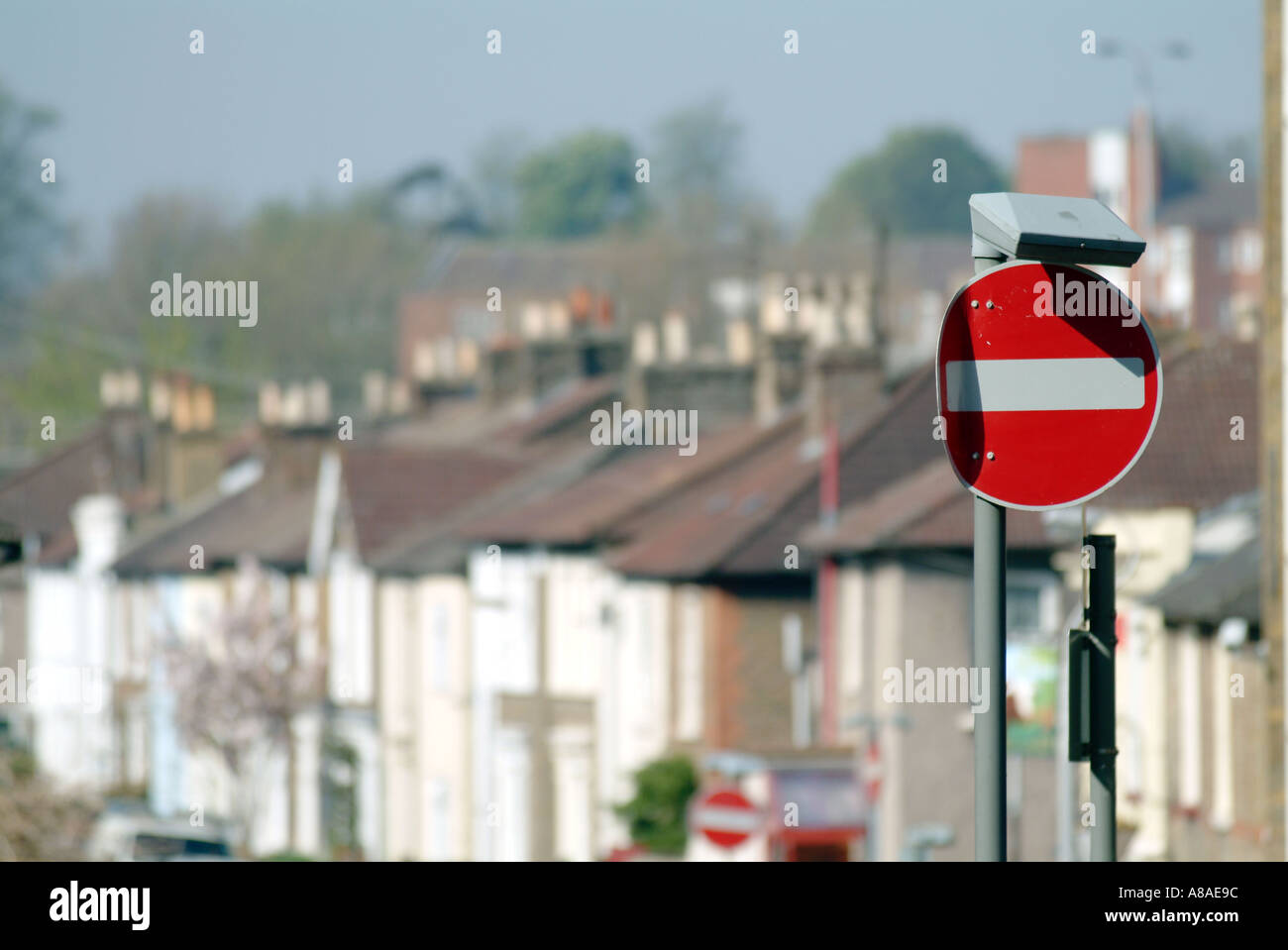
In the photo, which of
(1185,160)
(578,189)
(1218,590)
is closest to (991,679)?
(1218,590)

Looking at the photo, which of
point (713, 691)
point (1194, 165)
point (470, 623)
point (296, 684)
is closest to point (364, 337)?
point (1194, 165)

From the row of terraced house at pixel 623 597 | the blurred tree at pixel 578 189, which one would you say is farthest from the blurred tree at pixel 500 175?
the row of terraced house at pixel 623 597

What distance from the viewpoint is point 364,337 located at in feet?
359

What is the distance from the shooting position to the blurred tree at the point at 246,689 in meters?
47.1

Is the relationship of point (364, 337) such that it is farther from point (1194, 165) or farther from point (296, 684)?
point (296, 684)

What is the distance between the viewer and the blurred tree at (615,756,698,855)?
29906mm

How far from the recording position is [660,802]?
30.3 metres

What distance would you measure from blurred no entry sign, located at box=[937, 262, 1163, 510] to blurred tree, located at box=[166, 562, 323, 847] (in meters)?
41.4

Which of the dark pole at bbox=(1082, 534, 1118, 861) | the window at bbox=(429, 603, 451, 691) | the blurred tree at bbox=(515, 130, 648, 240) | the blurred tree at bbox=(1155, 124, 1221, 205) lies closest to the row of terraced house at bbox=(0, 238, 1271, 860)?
the window at bbox=(429, 603, 451, 691)

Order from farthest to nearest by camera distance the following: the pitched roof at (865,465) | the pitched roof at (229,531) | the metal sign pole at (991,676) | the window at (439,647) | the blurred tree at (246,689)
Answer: the pitched roof at (229,531) < the blurred tree at (246,689) < the window at (439,647) < the pitched roof at (865,465) < the metal sign pole at (991,676)

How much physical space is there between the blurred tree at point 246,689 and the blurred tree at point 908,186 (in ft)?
251

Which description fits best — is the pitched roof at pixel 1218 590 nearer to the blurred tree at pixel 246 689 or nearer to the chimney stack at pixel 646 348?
the chimney stack at pixel 646 348

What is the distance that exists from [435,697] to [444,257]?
72.6 m

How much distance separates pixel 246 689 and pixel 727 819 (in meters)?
28.8
